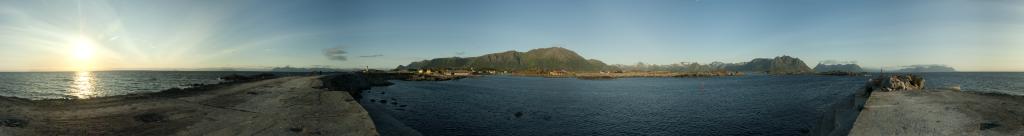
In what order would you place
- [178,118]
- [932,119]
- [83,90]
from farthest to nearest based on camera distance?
[83,90] < [932,119] < [178,118]

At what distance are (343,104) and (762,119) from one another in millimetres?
28753

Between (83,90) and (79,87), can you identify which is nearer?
(83,90)

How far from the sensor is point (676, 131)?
1153 inches

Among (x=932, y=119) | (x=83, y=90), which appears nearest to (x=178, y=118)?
(x=932, y=119)

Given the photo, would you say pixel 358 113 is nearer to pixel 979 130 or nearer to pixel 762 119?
pixel 762 119

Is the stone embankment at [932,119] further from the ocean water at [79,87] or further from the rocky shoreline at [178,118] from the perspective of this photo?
the ocean water at [79,87]

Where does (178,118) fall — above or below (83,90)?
above

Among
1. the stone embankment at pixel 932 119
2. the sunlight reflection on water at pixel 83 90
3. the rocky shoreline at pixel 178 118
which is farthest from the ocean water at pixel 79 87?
the stone embankment at pixel 932 119

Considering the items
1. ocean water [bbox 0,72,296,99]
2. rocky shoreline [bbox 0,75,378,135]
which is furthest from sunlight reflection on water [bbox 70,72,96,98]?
rocky shoreline [bbox 0,75,378,135]

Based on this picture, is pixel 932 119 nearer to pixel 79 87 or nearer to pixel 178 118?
pixel 178 118

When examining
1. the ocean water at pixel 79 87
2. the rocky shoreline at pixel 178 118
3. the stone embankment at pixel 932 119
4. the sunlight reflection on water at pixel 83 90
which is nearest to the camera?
the rocky shoreline at pixel 178 118

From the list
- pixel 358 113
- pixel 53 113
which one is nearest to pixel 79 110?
pixel 53 113

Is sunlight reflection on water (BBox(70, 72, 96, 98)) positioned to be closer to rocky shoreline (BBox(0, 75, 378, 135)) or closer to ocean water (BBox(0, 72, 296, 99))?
ocean water (BBox(0, 72, 296, 99))

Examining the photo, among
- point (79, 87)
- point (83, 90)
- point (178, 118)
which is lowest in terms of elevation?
point (83, 90)
